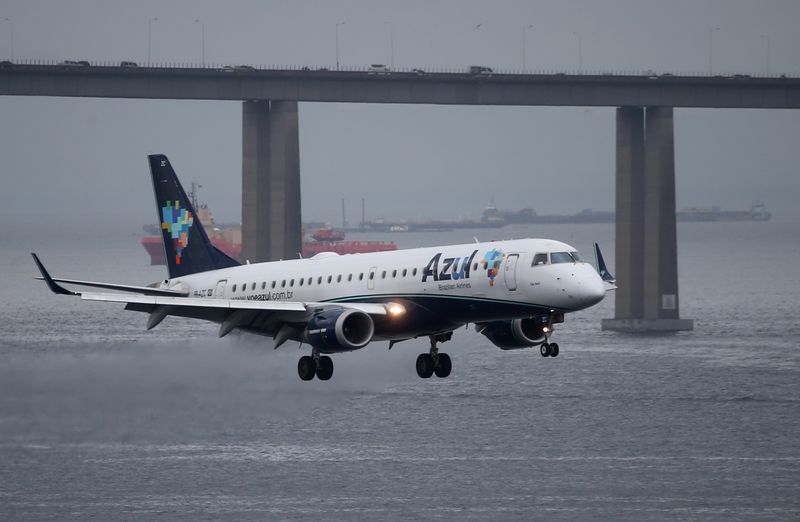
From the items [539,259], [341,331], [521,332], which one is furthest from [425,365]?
[539,259]

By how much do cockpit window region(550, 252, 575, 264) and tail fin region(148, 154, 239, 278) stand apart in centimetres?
2419

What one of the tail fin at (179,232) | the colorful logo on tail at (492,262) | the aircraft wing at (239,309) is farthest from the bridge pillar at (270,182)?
the colorful logo on tail at (492,262)

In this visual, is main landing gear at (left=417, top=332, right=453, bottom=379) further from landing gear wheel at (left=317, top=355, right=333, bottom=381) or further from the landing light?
landing gear wheel at (left=317, top=355, right=333, bottom=381)

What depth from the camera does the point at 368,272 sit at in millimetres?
77312

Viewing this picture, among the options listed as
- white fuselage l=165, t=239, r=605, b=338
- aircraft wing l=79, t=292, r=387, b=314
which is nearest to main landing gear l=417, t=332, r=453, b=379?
white fuselage l=165, t=239, r=605, b=338

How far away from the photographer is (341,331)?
242 ft

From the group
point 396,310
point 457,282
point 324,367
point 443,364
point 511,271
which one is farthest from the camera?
point 443,364

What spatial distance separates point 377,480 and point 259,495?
8998 millimetres

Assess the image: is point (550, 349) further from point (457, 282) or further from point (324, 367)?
point (324, 367)

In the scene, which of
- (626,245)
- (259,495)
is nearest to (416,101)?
(626,245)

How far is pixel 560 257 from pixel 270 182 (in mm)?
81235

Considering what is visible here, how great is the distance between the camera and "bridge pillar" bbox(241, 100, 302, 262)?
14950cm

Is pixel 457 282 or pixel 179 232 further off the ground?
pixel 179 232

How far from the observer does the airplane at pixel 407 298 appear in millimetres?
71250
